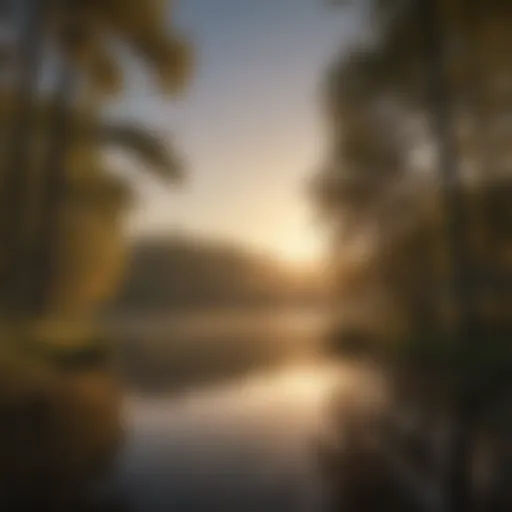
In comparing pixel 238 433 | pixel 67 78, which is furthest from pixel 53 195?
pixel 238 433

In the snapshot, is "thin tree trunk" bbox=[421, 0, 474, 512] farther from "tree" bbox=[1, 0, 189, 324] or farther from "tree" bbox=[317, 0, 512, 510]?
"tree" bbox=[1, 0, 189, 324]

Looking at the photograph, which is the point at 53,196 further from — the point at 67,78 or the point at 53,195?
the point at 67,78

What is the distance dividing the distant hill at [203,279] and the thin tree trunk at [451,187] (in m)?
0.32

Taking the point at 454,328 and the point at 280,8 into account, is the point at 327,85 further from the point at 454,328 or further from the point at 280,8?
the point at 454,328

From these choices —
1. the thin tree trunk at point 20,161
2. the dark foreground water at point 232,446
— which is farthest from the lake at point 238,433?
the thin tree trunk at point 20,161

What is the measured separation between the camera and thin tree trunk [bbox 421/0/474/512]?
1.28 meters

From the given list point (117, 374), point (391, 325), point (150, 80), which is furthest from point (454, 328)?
point (150, 80)

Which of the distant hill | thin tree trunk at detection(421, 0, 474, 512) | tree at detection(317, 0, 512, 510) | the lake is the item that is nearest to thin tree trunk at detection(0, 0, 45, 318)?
the distant hill

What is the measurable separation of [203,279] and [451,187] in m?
0.59

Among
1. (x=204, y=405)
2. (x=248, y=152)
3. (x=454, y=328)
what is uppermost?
(x=248, y=152)

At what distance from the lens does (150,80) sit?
1343mm

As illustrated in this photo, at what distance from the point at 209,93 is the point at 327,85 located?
0.27 meters

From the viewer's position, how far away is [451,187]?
1.35m

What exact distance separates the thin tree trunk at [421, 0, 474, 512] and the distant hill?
0.32m
